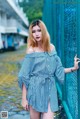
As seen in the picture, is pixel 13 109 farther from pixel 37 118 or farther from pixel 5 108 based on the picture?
pixel 37 118

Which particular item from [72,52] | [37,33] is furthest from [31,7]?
[37,33]

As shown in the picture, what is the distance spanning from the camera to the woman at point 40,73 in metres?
4.07

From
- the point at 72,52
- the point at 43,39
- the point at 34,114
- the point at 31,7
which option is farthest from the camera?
the point at 31,7

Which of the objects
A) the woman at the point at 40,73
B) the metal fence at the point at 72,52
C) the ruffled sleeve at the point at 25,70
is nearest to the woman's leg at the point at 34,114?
the woman at the point at 40,73

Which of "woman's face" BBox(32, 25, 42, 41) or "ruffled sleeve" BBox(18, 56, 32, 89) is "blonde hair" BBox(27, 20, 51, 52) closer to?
"woman's face" BBox(32, 25, 42, 41)

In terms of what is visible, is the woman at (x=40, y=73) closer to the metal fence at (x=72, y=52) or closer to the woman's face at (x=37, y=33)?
the woman's face at (x=37, y=33)

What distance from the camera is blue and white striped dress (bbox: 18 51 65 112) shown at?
408 centimetres

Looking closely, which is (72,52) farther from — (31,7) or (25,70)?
(31,7)

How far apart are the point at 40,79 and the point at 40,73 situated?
6cm

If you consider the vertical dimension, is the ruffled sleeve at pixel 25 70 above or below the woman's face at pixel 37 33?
below

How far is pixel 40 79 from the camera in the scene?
4.09 meters

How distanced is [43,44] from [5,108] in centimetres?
328

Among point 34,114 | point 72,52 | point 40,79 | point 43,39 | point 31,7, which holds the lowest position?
point 34,114

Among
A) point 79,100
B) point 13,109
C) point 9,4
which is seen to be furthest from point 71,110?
point 9,4
